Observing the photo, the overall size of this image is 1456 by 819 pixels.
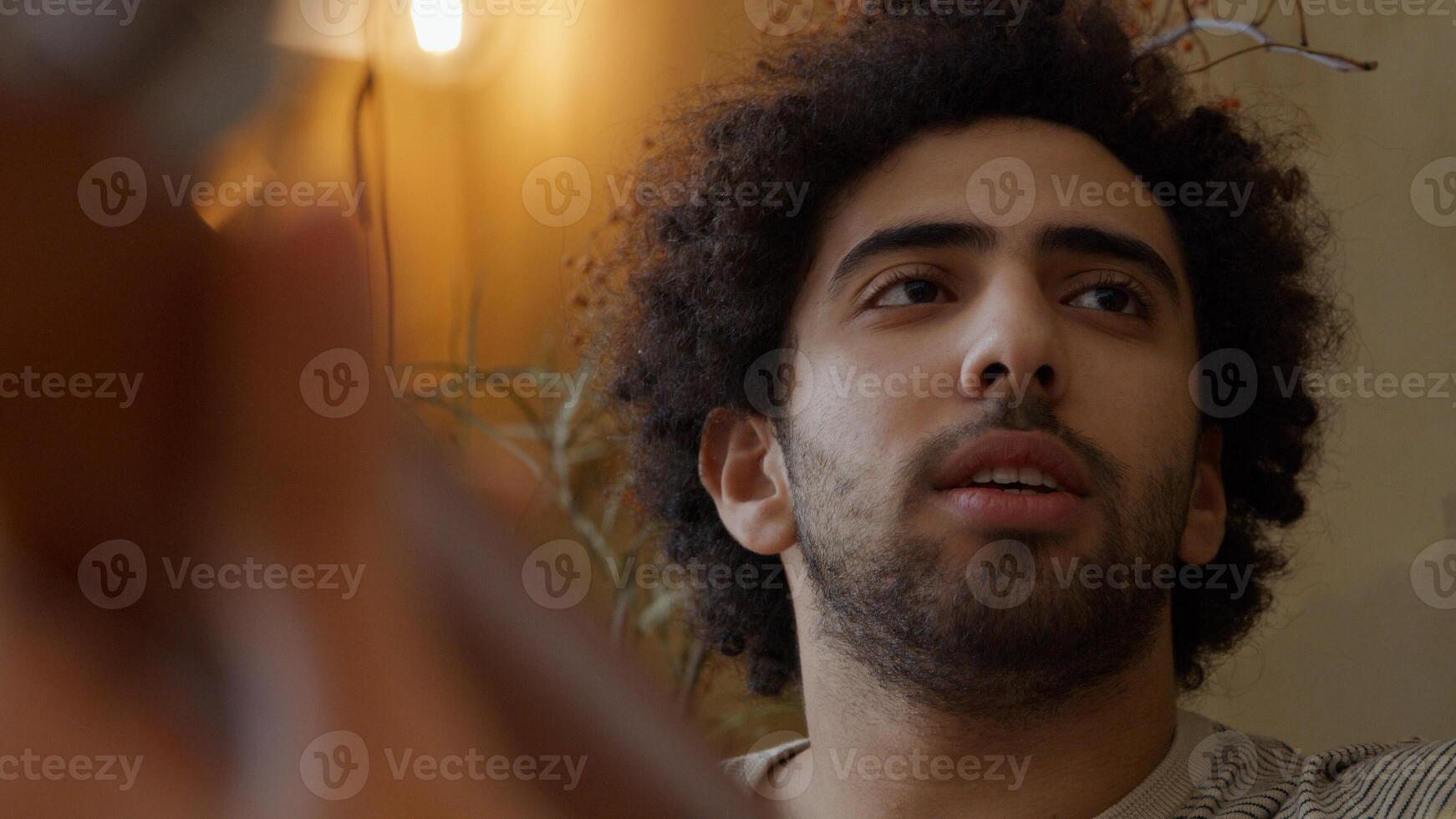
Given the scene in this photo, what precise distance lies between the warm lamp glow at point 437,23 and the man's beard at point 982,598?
142 cm

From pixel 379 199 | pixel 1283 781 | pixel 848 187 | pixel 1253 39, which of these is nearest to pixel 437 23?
pixel 848 187

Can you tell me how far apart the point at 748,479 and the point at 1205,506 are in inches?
19.3

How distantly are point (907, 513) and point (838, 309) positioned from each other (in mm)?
254

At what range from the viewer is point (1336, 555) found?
182 cm

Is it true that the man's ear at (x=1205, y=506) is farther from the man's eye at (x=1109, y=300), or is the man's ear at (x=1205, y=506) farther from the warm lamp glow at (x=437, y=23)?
the warm lamp glow at (x=437, y=23)

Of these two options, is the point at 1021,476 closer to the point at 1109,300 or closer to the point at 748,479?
the point at 1109,300

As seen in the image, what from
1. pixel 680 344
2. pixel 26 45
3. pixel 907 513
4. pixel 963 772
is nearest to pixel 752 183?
pixel 680 344

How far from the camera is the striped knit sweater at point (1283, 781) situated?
98 cm

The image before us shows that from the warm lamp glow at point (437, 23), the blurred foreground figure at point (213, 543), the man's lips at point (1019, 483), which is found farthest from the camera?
the warm lamp glow at point (437, 23)

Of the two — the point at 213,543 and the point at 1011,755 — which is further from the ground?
the point at 213,543

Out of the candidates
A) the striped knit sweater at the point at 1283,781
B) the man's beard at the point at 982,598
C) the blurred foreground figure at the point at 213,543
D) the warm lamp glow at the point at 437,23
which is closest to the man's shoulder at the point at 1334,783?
the striped knit sweater at the point at 1283,781

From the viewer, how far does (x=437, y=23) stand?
91.5 inches

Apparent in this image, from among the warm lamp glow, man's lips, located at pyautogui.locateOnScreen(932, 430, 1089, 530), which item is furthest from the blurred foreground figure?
the warm lamp glow

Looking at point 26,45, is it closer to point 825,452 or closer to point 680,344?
point 825,452
